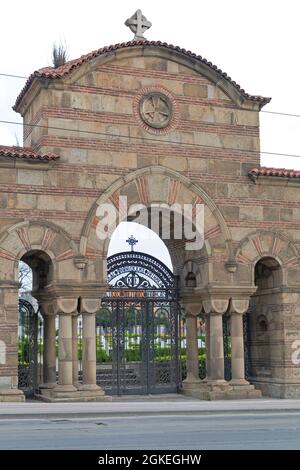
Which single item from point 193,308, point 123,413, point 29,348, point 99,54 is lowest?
point 123,413

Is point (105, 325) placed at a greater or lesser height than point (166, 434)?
greater

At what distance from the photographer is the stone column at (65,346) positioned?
18375mm

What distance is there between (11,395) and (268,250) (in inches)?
303

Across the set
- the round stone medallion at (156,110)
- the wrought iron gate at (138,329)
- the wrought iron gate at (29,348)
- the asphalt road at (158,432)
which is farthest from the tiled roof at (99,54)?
the asphalt road at (158,432)

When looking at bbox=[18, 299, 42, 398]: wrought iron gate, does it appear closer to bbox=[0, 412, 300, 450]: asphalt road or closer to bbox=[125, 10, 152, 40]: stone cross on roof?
bbox=[0, 412, 300, 450]: asphalt road

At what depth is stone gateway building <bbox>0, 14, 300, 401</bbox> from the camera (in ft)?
60.7

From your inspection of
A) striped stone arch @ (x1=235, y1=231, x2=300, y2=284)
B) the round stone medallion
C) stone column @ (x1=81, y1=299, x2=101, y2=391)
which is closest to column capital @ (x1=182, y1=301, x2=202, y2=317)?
striped stone arch @ (x1=235, y1=231, x2=300, y2=284)

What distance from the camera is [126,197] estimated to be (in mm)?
19406

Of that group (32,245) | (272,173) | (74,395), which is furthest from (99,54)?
(74,395)

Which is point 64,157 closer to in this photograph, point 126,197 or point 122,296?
point 126,197

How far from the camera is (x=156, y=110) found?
20094 millimetres

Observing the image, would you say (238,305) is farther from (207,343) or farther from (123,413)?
(123,413)
